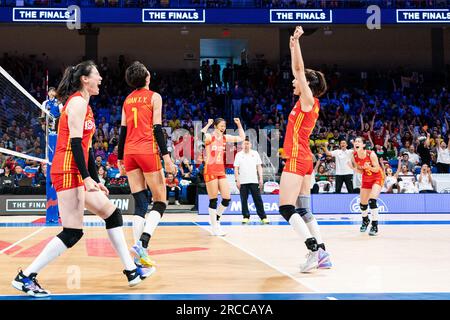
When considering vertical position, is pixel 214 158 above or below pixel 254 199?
above

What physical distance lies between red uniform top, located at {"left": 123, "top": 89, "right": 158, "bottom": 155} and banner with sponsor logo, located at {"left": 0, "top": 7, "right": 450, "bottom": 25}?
51.9 ft

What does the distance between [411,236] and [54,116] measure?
7.17 meters

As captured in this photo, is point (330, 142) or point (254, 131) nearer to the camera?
point (330, 142)

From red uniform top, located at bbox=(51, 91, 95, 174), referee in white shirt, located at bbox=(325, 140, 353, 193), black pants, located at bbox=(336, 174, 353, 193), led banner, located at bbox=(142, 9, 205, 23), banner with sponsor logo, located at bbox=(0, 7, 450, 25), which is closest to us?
red uniform top, located at bbox=(51, 91, 95, 174)

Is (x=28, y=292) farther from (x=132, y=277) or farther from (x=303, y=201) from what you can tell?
(x=303, y=201)

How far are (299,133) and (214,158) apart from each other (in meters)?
4.17

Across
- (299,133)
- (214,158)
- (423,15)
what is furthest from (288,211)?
(423,15)

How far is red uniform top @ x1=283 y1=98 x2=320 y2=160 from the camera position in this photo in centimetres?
607

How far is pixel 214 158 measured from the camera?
33.2 ft

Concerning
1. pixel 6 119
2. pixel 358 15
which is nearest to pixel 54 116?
pixel 6 119

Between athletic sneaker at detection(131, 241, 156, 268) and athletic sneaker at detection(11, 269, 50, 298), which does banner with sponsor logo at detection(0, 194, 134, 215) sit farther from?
athletic sneaker at detection(11, 269, 50, 298)

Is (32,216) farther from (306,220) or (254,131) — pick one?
(306,220)

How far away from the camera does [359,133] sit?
21.2m

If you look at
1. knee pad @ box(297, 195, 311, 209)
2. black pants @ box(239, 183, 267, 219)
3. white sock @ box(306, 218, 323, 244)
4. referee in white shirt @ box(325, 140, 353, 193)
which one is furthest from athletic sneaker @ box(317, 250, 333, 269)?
referee in white shirt @ box(325, 140, 353, 193)
